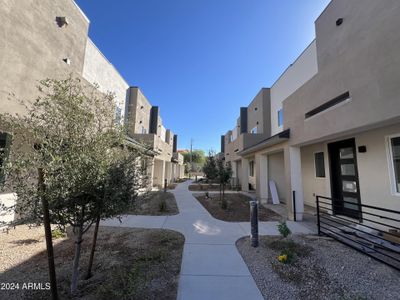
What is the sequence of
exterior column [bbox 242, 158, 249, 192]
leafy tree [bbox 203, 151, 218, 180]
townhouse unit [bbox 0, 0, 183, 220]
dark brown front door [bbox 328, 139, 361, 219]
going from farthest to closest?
1. exterior column [bbox 242, 158, 249, 192]
2. leafy tree [bbox 203, 151, 218, 180]
3. dark brown front door [bbox 328, 139, 361, 219]
4. townhouse unit [bbox 0, 0, 183, 220]

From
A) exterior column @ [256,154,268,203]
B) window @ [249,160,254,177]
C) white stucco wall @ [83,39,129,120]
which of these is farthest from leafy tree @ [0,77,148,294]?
window @ [249,160,254,177]

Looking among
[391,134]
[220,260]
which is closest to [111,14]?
[220,260]

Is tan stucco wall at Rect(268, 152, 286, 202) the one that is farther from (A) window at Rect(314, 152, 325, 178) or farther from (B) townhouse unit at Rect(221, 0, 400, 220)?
(A) window at Rect(314, 152, 325, 178)

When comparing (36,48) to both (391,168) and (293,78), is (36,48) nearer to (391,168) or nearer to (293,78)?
(391,168)

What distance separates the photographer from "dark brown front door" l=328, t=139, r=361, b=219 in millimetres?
7137

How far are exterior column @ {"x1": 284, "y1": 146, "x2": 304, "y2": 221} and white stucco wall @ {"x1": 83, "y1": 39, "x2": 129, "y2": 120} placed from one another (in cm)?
796

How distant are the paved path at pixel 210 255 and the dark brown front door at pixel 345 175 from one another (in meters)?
2.09

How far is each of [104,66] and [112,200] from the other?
39.7 feet

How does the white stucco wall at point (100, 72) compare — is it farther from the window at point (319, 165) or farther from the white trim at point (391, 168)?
the white trim at point (391, 168)

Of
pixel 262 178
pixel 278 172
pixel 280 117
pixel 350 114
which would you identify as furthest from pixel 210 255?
pixel 280 117

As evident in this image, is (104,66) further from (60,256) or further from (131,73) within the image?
(60,256)

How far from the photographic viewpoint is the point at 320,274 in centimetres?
382

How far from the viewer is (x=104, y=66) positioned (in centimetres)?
1229

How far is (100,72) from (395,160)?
14164 mm
